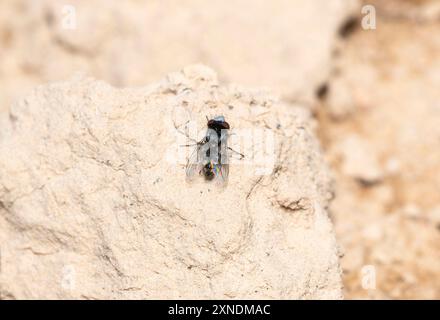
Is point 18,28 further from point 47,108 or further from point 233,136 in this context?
point 233,136

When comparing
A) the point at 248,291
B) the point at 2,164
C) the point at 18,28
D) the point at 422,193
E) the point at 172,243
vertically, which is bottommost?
the point at 248,291

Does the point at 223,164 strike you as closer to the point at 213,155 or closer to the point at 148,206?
the point at 213,155

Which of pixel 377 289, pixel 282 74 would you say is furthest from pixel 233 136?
pixel 282 74

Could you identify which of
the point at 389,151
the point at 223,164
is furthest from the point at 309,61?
the point at 223,164

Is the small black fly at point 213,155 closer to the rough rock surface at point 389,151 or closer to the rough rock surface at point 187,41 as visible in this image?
the rough rock surface at point 389,151

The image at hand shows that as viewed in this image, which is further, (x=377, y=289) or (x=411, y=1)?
(x=411, y=1)
